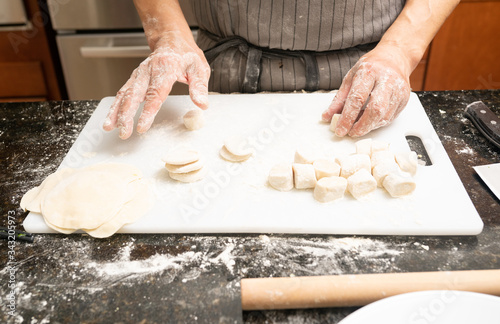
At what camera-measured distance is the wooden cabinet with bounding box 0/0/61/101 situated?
209cm

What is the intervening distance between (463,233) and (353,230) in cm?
23

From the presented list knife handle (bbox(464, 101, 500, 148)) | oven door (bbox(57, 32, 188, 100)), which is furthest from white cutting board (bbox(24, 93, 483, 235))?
oven door (bbox(57, 32, 188, 100))

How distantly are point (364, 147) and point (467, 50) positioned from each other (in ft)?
5.34

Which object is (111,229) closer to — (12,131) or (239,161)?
(239,161)

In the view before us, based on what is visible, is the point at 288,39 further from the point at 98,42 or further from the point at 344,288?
the point at 98,42

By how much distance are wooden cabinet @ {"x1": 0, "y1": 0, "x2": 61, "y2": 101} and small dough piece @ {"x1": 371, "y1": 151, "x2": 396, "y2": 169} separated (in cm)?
184

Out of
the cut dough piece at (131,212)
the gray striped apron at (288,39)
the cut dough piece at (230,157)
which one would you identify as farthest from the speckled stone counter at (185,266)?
the gray striped apron at (288,39)

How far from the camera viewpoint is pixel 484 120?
117 centimetres

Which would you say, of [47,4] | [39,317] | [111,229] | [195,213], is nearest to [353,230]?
[195,213]

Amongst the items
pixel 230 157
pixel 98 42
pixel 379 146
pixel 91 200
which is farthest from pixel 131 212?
pixel 98 42

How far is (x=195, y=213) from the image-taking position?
0.92 metres

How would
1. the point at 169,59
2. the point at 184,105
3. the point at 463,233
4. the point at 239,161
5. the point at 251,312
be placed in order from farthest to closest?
1. the point at 184,105
2. the point at 169,59
3. the point at 239,161
4. the point at 463,233
5. the point at 251,312

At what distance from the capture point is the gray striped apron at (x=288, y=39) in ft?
4.18

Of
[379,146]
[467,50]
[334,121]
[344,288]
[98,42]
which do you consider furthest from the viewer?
[467,50]
